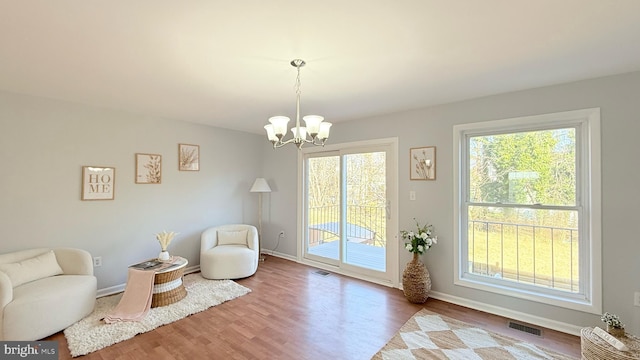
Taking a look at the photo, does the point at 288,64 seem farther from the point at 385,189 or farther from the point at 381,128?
the point at 385,189

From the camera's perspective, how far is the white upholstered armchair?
150 inches

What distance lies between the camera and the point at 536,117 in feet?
8.85

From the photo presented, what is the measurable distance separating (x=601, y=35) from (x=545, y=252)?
81.4 inches

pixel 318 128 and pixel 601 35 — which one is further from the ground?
pixel 601 35

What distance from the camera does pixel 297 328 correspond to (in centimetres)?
258

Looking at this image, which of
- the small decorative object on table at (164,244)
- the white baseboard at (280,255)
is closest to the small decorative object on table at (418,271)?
the white baseboard at (280,255)

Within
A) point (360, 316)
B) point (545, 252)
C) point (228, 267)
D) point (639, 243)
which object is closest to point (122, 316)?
point (228, 267)

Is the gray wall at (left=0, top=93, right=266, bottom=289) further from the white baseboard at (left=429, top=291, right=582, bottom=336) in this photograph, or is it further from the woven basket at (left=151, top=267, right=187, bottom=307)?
the white baseboard at (left=429, top=291, right=582, bottom=336)

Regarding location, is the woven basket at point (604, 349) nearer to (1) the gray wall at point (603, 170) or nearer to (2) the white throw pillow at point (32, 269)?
(1) the gray wall at point (603, 170)

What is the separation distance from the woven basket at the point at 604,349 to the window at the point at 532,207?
0.60 m

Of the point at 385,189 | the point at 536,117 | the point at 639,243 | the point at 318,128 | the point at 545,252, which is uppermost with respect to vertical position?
the point at 536,117

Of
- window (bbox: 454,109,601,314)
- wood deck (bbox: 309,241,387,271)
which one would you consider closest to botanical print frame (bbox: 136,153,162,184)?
wood deck (bbox: 309,241,387,271)

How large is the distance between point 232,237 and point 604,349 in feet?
13.9

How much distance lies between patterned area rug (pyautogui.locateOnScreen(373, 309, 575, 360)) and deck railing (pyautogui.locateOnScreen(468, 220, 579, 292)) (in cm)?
80
